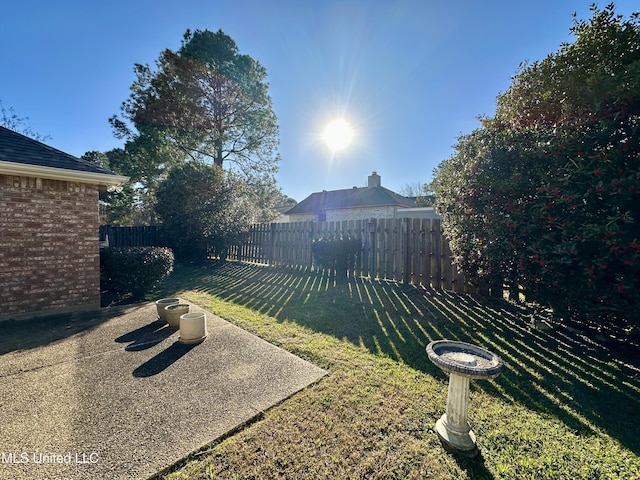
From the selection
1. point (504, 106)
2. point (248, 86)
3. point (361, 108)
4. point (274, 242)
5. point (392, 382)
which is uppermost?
point (248, 86)

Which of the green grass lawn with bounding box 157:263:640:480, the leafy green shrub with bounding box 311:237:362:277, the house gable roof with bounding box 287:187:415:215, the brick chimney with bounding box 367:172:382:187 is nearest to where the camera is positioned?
the green grass lawn with bounding box 157:263:640:480

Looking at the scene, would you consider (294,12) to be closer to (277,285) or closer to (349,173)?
(277,285)

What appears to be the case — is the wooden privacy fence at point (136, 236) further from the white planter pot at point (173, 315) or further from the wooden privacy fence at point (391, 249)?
the white planter pot at point (173, 315)

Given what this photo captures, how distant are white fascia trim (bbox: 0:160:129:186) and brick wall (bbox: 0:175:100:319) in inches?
6.9

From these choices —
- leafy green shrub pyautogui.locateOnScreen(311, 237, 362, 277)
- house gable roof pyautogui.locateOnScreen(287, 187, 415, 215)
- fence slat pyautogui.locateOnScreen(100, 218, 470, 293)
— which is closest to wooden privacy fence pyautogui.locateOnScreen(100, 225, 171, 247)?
fence slat pyautogui.locateOnScreen(100, 218, 470, 293)

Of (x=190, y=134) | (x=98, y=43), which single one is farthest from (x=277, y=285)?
(x=190, y=134)

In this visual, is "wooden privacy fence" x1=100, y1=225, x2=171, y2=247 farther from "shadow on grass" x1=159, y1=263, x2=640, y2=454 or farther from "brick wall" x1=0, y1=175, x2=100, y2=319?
"brick wall" x1=0, y1=175, x2=100, y2=319

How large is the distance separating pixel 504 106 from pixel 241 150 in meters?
16.2

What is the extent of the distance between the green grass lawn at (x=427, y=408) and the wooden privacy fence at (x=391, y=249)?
159 centimetres

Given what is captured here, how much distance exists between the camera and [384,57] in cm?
771

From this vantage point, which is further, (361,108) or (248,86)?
(248,86)

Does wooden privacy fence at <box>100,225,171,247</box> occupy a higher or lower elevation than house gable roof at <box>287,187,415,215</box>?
lower

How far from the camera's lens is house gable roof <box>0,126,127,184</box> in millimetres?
4535

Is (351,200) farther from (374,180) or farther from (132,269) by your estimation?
(132,269)
